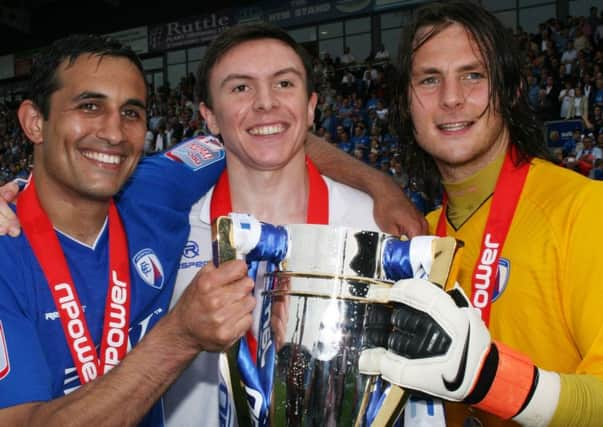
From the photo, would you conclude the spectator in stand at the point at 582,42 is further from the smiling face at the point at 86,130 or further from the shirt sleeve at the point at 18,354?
the shirt sleeve at the point at 18,354

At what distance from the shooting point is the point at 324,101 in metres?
17.9

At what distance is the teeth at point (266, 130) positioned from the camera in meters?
2.26

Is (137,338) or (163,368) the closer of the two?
(163,368)

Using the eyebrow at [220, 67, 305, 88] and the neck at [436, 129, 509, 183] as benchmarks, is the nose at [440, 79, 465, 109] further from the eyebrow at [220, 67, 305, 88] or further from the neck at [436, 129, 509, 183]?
the eyebrow at [220, 67, 305, 88]

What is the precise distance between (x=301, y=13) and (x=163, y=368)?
21.1m

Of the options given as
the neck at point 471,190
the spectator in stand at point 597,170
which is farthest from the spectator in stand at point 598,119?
the neck at point 471,190

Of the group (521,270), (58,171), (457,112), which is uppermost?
(457,112)

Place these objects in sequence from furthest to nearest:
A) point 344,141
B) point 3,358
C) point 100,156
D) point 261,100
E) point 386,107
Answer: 1. point 344,141
2. point 386,107
3. point 261,100
4. point 100,156
5. point 3,358

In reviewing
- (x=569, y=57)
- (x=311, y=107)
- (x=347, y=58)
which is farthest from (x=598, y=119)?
(x=311, y=107)

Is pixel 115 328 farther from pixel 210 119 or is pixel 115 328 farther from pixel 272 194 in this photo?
pixel 210 119

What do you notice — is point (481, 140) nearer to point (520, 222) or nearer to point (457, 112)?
point (457, 112)

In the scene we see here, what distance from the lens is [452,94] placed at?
2.01 m

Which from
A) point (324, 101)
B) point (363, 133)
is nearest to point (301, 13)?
point (324, 101)

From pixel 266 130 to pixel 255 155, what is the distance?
0.34 ft
